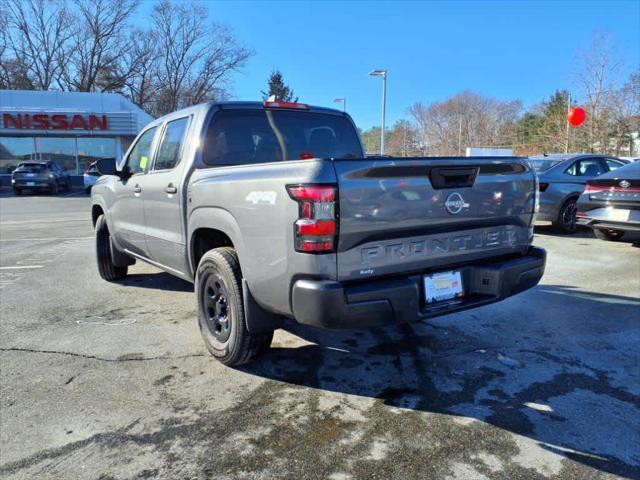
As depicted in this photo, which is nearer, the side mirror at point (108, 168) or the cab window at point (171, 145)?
the cab window at point (171, 145)

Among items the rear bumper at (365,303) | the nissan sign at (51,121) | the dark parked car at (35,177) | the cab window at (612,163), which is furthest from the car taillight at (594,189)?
the nissan sign at (51,121)

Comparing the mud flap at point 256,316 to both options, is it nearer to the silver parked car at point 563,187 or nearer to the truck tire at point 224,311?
the truck tire at point 224,311

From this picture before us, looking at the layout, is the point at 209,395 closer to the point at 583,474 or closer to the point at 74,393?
the point at 74,393

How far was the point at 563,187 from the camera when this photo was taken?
9.27 m

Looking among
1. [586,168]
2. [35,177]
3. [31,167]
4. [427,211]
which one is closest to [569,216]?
[586,168]

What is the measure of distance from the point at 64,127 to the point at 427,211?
27955 millimetres

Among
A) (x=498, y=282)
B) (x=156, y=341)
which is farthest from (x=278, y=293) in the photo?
(x=156, y=341)

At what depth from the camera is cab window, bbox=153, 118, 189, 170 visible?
4.12 metres

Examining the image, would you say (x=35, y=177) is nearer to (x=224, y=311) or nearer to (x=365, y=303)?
(x=224, y=311)

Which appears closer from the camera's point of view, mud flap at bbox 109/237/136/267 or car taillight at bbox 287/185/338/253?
car taillight at bbox 287/185/338/253

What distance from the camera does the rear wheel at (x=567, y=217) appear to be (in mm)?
9406

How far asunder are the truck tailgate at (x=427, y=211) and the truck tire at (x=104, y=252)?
14.2 feet

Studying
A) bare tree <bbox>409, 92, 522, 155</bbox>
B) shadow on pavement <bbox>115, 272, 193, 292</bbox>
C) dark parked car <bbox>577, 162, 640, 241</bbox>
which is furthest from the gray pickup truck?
bare tree <bbox>409, 92, 522, 155</bbox>

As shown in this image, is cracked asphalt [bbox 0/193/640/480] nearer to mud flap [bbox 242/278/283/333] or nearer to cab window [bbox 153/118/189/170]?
mud flap [bbox 242/278/283/333]
